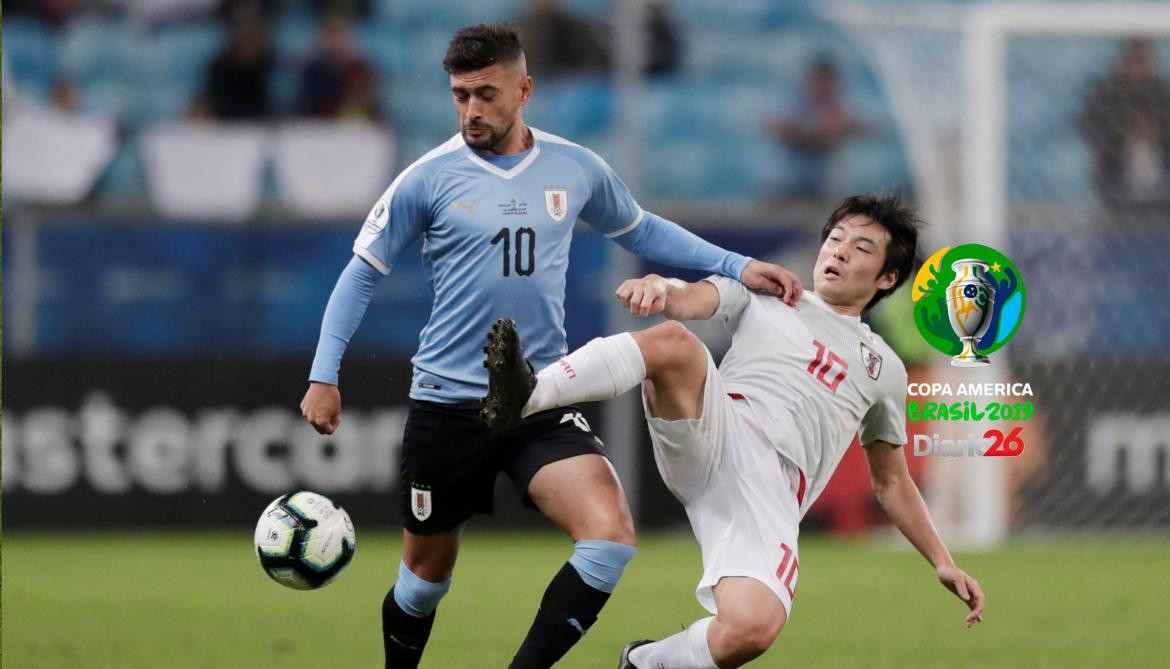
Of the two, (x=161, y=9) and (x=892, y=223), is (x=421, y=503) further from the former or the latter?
(x=161, y=9)

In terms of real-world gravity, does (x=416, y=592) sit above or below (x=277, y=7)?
below

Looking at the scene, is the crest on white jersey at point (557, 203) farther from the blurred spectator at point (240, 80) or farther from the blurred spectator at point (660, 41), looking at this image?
the blurred spectator at point (660, 41)

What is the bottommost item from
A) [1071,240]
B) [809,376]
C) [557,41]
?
[809,376]

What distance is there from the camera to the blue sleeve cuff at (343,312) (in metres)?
5.27

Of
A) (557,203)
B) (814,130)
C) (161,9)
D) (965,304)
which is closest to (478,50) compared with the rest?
(557,203)

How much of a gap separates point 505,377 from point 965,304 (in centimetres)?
329

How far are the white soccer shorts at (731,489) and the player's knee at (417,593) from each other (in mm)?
929

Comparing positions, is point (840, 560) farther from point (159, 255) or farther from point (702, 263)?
point (702, 263)

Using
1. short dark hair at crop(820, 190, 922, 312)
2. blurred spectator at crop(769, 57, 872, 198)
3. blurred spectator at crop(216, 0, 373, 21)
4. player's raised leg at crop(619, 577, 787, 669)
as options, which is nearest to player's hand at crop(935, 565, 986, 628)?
player's raised leg at crop(619, 577, 787, 669)

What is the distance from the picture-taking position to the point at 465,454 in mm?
5469

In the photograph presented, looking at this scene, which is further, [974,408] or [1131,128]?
[1131,128]

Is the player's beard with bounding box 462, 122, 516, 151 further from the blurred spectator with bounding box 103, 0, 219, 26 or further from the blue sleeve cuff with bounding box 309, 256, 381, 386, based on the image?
the blurred spectator with bounding box 103, 0, 219, 26

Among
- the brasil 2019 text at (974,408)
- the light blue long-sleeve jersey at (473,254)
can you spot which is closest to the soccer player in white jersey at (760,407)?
the light blue long-sleeve jersey at (473,254)

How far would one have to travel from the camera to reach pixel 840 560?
10.7 m
